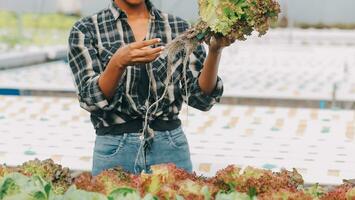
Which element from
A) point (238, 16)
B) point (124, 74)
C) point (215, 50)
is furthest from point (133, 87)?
point (238, 16)

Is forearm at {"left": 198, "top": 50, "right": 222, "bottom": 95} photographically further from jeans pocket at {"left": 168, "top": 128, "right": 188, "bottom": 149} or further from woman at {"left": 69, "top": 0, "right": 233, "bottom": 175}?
jeans pocket at {"left": 168, "top": 128, "right": 188, "bottom": 149}

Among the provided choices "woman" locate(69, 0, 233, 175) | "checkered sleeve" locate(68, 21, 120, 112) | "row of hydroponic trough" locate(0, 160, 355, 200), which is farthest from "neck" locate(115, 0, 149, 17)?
"row of hydroponic trough" locate(0, 160, 355, 200)

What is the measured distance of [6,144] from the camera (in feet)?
20.3

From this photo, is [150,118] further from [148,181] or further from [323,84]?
[323,84]

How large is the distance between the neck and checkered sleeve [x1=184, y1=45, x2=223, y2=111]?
25cm

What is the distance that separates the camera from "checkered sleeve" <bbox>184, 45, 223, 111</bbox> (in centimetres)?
301

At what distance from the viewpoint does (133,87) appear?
297 centimetres

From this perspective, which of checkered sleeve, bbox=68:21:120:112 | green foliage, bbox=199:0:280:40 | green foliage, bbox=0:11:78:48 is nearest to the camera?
green foliage, bbox=199:0:280:40

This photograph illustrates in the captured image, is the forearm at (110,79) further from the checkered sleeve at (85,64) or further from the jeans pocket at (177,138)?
the jeans pocket at (177,138)

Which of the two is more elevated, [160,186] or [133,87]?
[133,87]

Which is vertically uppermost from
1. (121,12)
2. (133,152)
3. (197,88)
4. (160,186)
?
(121,12)

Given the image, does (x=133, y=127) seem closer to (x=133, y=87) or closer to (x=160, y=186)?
(x=133, y=87)

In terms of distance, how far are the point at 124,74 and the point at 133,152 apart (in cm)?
31

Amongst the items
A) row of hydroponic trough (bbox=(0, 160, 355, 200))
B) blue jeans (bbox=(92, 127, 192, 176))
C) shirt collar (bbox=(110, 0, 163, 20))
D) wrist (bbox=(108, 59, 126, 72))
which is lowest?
blue jeans (bbox=(92, 127, 192, 176))
